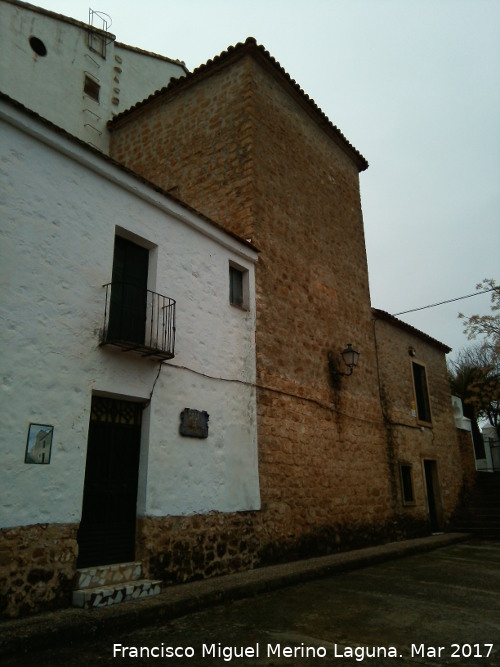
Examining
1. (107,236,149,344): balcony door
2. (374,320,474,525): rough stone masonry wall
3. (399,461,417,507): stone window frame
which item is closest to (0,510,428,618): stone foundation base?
(399,461,417,507): stone window frame

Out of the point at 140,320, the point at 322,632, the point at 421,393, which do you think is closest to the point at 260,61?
the point at 140,320

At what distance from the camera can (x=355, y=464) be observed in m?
10.1

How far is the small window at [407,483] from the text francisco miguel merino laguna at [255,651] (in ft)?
27.4

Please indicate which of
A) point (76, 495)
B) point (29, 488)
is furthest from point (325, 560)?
point (29, 488)

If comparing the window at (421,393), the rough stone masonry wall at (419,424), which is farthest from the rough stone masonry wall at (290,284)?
the window at (421,393)

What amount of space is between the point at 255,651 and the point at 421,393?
11.4 m

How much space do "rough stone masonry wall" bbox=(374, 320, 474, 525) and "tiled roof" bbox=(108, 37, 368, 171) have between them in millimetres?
5019

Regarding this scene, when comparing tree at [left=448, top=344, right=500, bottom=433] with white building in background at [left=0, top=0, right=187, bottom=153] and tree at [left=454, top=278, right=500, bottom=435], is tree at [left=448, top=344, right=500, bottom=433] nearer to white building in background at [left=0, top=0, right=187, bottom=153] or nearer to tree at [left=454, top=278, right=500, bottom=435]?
tree at [left=454, top=278, right=500, bottom=435]

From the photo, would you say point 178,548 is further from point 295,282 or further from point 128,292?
point 295,282

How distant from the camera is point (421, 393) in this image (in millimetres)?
14086

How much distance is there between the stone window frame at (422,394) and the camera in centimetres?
1361

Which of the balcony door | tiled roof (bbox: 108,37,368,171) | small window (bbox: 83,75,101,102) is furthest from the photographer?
small window (bbox: 83,75,101,102)

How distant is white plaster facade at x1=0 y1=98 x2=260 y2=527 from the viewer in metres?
4.95

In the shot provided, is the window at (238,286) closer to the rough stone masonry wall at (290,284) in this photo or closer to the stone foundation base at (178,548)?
the rough stone masonry wall at (290,284)
